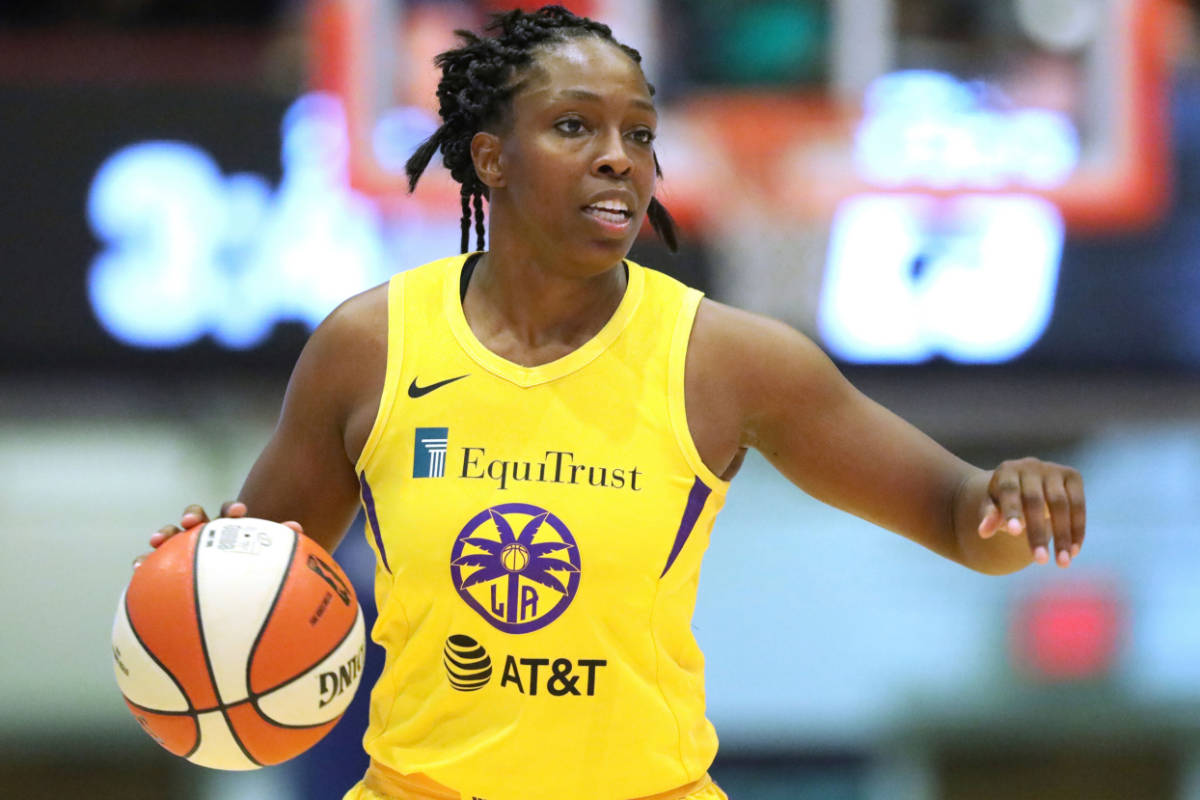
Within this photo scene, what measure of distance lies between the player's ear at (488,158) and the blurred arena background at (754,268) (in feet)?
12.8

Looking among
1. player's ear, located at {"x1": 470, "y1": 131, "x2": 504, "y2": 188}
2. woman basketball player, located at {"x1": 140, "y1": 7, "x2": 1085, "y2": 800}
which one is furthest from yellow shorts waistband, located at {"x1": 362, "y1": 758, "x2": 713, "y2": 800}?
player's ear, located at {"x1": 470, "y1": 131, "x2": 504, "y2": 188}

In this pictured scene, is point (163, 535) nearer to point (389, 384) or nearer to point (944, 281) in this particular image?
point (389, 384)

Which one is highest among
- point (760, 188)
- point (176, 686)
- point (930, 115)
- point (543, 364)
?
point (930, 115)

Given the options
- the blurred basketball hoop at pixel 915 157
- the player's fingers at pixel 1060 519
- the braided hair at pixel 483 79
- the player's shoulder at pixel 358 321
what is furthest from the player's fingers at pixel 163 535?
the blurred basketball hoop at pixel 915 157

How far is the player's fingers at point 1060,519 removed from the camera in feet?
8.16

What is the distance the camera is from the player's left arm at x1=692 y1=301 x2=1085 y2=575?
2.75m

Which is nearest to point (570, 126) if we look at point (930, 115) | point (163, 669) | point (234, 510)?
point (234, 510)

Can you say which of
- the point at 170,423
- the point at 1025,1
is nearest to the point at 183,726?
the point at 170,423

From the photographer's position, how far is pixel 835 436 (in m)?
2.79

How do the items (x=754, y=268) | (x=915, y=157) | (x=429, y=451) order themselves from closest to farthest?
(x=429, y=451)
(x=754, y=268)
(x=915, y=157)

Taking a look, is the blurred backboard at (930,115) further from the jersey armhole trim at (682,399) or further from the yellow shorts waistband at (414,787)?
the yellow shorts waistband at (414,787)

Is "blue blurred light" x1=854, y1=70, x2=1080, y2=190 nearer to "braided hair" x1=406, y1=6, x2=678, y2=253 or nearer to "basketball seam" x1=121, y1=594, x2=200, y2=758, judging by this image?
"braided hair" x1=406, y1=6, x2=678, y2=253

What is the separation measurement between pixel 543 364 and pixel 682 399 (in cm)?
26

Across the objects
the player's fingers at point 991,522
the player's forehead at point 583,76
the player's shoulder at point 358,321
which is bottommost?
the player's fingers at point 991,522
